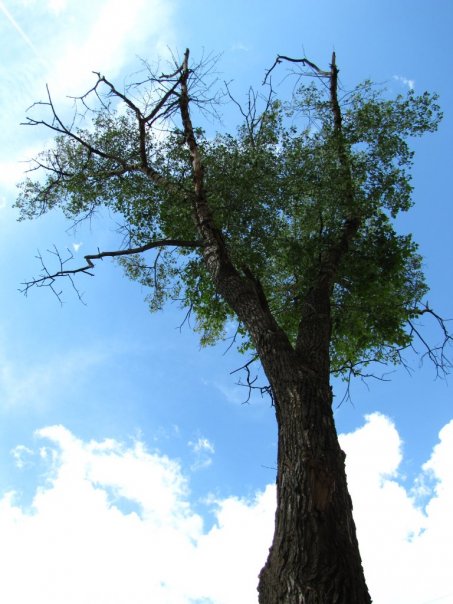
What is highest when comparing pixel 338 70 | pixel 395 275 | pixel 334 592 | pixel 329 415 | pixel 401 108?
pixel 338 70

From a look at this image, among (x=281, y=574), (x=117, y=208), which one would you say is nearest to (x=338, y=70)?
(x=117, y=208)

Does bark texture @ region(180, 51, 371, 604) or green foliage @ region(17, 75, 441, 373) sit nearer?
bark texture @ region(180, 51, 371, 604)

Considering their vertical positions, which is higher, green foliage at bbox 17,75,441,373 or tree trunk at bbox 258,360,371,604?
green foliage at bbox 17,75,441,373

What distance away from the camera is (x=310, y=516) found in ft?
12.0

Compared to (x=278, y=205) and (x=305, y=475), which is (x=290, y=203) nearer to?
(x=278, y=205)

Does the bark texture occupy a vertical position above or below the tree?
below

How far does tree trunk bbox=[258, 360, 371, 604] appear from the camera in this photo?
3.31 metres

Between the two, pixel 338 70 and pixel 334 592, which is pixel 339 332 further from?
pixel 334 592

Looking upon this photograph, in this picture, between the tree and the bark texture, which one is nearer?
the bark texture

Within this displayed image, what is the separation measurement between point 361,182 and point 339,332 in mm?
2870

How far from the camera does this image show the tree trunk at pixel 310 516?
331 cm

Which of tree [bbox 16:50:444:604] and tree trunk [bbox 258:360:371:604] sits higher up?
tree [bbox 16:50:444:604]

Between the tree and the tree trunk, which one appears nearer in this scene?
the tree trunk

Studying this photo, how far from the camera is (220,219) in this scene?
336 inches
